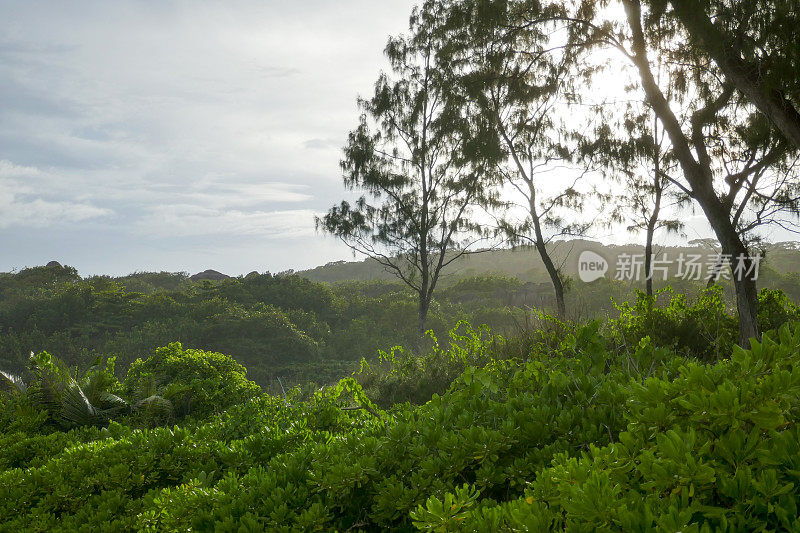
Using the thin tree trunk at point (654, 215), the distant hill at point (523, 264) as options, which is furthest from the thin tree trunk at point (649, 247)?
the distant hill at point (523, 264)

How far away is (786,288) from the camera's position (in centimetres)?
2525

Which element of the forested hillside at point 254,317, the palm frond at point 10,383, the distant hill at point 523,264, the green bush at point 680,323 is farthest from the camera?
the distant hill at point 523,264

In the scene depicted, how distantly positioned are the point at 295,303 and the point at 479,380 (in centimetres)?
2497

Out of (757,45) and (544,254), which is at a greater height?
(757,45)

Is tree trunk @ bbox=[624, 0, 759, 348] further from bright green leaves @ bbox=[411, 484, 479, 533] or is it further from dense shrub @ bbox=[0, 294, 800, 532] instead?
bright green leaves @ bbox=[411, 484, 479, 533]

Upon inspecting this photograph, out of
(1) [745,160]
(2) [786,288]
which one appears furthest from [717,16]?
(2) [786,288]

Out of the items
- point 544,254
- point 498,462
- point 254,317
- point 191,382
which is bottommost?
point 191,382

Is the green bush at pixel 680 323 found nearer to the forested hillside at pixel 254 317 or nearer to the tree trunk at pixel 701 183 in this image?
the tree trunk at pixel 701 183

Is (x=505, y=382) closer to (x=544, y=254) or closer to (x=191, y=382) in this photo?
(x=191, y=382)

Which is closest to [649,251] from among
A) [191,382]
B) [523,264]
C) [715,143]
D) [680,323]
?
[715,143]

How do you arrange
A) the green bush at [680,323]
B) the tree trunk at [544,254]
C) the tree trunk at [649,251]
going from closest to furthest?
1. the green bush at [680,323]
2. the tree trunk at [544,254]
3. the tree trunk at [649,251]

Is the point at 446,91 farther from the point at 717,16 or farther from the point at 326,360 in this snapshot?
the point at 326,360

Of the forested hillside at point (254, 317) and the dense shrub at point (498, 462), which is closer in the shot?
the dense shrub at point (498, 462)

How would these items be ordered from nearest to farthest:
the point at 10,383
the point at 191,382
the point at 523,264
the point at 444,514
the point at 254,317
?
the point at 444,514, the point at 10,383, the point at 191,382, the point at 254,317, the point at 523,264
